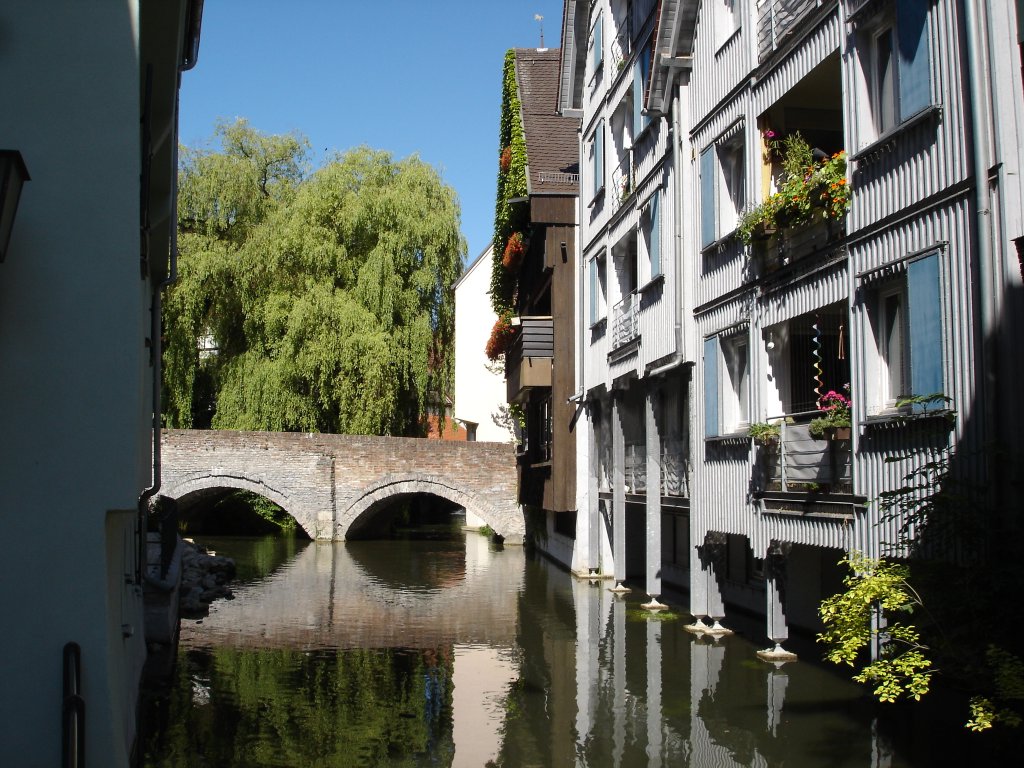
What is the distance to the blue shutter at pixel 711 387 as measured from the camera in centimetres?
1157

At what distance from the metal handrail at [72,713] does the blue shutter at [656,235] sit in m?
9.59

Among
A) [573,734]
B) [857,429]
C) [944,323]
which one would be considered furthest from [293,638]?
[944,323]

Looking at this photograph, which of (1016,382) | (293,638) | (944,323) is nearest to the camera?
(1016,382)

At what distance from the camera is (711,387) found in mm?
11727

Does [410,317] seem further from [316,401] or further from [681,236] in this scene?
[681,236]

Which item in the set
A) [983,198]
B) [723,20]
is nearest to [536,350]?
[723,20]

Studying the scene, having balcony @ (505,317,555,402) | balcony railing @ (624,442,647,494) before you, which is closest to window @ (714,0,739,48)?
balcony railing @ (624,442,647,494)

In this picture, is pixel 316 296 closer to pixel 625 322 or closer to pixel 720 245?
pixel 625 322

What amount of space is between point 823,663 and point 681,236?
5168 millimetres

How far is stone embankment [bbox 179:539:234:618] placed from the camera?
50.1ft

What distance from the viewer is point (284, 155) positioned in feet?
98.5

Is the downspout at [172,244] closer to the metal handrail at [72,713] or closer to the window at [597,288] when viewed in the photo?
the metal handrail at [72,713]

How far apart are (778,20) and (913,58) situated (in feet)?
9.33

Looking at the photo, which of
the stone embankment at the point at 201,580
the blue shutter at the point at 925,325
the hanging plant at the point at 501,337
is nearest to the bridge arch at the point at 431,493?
the hanging plant at the point at 501,337
